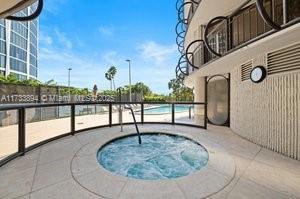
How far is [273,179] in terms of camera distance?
3842mm

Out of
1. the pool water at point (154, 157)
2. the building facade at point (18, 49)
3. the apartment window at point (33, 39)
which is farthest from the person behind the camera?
the apartment window at point (33, 39)

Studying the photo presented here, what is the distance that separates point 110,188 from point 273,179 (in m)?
2.93

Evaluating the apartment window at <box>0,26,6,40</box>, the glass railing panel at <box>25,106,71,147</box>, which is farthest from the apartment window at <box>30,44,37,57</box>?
the glass railing panel at <box>25,106,71,147</box>

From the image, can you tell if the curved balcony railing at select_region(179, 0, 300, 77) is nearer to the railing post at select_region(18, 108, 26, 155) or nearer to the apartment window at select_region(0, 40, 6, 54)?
the railing post at select_region(18, 108, 26, 155)

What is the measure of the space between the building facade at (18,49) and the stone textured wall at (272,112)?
38.0 m

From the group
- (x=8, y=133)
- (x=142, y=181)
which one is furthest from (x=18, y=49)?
(x=142, y=181)

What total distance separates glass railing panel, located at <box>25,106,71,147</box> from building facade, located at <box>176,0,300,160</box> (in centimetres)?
567

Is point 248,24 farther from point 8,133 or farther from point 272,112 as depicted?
point 8,133

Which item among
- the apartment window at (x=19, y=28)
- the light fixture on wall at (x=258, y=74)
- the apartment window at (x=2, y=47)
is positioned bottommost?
the light fixture on wall at (x=258, y=74)

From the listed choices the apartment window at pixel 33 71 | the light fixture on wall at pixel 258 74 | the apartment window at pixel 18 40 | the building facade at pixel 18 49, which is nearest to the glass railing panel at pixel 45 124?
the light fixture on wall at pixel 258 74

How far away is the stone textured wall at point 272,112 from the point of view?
5.11 metres

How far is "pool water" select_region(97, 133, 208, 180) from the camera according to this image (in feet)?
15.9

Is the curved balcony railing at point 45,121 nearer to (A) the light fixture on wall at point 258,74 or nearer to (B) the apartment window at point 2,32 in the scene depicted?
(A) the light fixture on wall at point 258,74

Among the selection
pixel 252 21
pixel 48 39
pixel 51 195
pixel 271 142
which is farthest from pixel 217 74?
pixel 48 39
